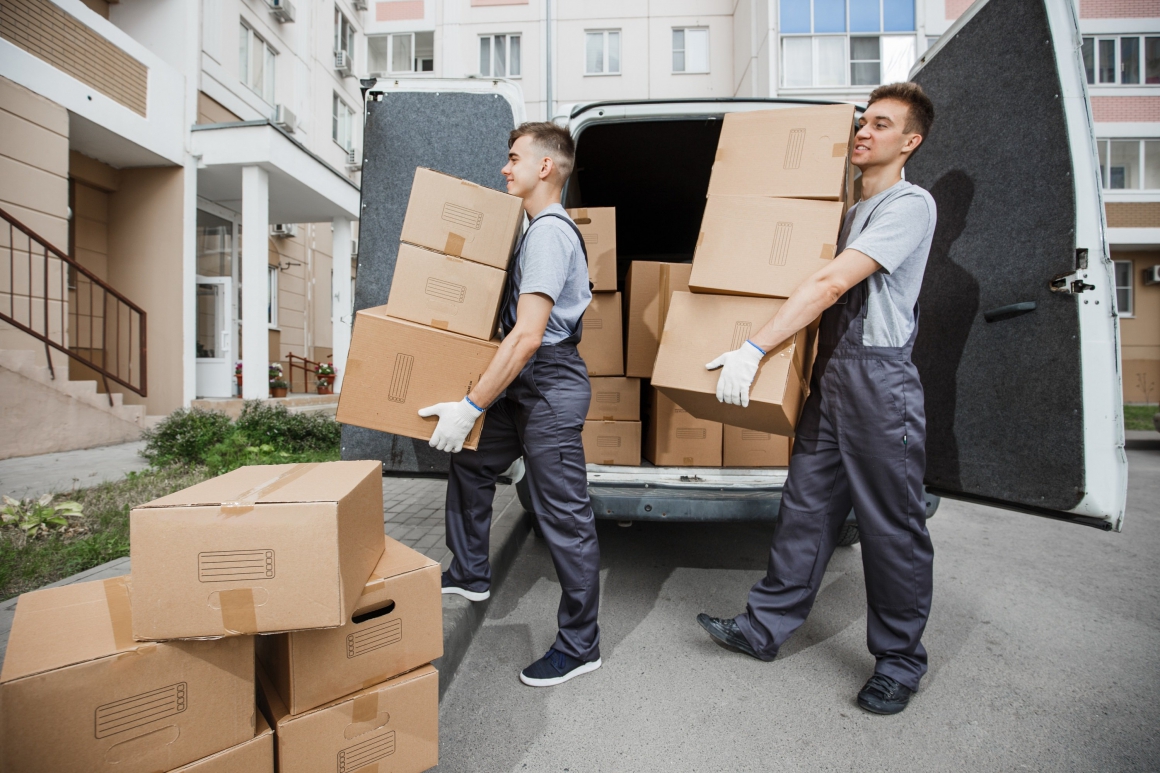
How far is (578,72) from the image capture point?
1691 cm

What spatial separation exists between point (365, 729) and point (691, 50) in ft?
62.3

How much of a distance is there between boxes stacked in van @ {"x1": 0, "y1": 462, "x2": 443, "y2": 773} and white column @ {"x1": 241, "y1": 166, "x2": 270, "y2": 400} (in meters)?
8.17

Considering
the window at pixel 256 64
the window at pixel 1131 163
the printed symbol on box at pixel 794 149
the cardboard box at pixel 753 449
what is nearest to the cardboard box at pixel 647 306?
the cardboard box at pixel 753 449

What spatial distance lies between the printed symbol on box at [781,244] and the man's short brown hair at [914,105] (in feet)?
1.70

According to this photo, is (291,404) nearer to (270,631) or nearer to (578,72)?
(270,631)

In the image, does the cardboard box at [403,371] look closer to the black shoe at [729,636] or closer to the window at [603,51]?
the black shoe at [729,636]

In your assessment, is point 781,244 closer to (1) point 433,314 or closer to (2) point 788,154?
(2) point 788,154

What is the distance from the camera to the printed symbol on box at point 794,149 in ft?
7.48

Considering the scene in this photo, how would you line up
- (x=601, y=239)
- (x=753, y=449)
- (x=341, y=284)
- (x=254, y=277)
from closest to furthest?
1. (x=753, y=449)
2. (x=601, y=239)
3. (x=254, y=277)
4. (x=341, y=284)

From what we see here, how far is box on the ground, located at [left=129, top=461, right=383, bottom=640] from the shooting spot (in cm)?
116

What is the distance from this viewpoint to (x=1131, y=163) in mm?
16359

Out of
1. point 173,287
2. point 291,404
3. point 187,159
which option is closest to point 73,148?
point 187,159

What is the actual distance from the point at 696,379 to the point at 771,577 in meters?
0.81

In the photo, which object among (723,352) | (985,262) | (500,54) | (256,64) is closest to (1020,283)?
(985,262)
